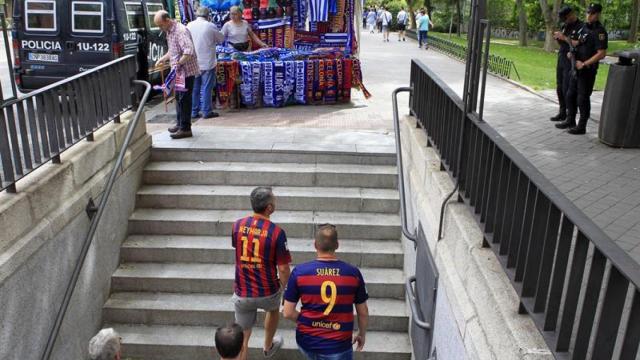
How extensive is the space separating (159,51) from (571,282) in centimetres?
1133

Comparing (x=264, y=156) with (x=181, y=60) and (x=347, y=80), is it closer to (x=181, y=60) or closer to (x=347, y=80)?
(x=181, y=60)

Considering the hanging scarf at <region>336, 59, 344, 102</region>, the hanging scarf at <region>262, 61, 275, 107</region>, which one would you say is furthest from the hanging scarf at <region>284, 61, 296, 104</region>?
the hanging scarf at <region>336, 59, 344, 102</region>

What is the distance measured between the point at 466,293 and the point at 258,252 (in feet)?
5.24

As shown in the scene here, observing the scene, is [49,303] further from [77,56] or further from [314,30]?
[314,30]

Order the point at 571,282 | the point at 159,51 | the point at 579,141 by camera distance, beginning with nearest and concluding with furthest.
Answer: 1. the point at 571,282
2. the point at 579,141
3. the point at 159,51

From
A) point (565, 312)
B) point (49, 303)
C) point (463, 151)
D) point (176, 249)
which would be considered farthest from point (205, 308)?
point (565, 312)

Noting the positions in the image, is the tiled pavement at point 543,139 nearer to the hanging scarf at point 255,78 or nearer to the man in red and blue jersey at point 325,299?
the hanging scarf at point 255,78

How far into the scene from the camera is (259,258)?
4.28 m

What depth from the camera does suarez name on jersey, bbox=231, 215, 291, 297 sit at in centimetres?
422

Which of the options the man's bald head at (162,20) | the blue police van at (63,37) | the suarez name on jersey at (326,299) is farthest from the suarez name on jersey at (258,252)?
the blue police van at (63,37)

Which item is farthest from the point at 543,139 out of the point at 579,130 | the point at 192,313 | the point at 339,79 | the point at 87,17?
the point at 87,17

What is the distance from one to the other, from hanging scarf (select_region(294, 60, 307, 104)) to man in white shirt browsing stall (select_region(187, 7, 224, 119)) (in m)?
1.77

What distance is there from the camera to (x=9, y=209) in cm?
391

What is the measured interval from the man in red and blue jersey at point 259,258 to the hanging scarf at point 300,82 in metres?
6.10
